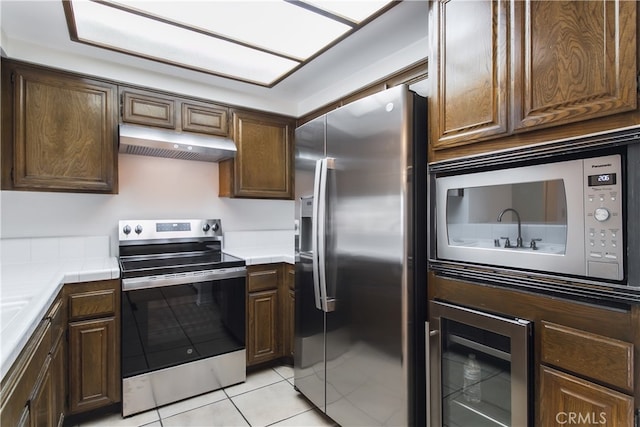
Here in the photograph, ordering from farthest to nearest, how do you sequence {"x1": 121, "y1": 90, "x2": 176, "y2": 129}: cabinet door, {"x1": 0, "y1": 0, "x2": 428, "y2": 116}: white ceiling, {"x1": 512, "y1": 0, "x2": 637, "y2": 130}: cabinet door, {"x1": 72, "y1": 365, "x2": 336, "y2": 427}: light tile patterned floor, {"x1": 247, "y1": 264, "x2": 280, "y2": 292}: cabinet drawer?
{"x1": 247, "y1": 264, "x2": 280, "y2": 292}: cabinet drawer, {"x1": 121, "y1": 90, "x2": 176, "y2": 129}: cabinet door, {"x1": 72, "y1": 365, "x2": 336, "y2": 427}: light tile patterned floor, {"x1": 0, "y1": 0, "x2": 428, "y2": 116}: white ceiling, {"x1": 512, "y1": 0, "x2": 637, "y2": 130}: cabinet door

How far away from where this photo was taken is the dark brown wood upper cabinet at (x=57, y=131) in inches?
83.1

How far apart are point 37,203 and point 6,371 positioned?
1946mm

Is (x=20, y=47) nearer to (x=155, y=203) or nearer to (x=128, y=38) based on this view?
(x=128, y=38)

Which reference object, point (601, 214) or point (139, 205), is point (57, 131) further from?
point (601, 214)

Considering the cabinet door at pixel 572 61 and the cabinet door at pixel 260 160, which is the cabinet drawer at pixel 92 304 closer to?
the cabinet door at pixel 260 160

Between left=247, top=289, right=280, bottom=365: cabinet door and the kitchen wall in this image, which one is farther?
left=247, top=289, right=280, bottom=365: cabinet door

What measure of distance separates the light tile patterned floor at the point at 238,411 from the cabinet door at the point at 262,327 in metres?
0.22

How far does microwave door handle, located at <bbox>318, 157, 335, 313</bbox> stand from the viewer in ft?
6.28

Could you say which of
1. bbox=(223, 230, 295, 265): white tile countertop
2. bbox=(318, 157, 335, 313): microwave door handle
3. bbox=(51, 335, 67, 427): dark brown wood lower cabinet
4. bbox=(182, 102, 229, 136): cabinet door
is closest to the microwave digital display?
bbox=(318, 157, 335, 313): microwave door handle

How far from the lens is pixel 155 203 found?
280cm

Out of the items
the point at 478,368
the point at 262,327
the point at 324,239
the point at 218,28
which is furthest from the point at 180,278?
the point at 478,368

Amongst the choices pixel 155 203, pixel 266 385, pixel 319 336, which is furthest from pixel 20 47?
pixel 266 385

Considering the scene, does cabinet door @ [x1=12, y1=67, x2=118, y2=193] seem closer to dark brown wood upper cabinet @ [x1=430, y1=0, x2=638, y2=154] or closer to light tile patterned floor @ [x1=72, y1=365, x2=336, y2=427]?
light tile patterned floor @ [x1=72, y1=365, x2=336, y2=427]

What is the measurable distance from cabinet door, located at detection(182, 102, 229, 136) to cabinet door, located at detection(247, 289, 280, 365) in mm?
1372
